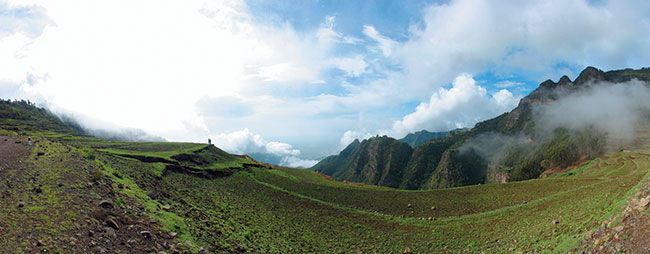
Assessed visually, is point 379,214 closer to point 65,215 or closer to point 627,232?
point 627,232

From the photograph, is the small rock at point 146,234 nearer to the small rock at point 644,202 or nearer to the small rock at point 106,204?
the small rock at point 106,204

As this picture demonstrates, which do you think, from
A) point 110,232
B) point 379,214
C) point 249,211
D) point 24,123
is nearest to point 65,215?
point 110,232

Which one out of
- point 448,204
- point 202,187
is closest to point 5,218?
point 202,187

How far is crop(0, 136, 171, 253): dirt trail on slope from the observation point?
1166 cm

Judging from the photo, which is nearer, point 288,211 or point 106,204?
point 106,204

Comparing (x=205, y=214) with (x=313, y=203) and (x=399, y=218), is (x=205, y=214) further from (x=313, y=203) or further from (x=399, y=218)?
(x=399, y=218)

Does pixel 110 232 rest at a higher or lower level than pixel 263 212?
higher

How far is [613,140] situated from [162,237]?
16068 cm

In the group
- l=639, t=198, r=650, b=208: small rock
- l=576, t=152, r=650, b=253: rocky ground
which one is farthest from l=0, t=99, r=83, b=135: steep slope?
l=639, t=198, r=650, b=208: small rock

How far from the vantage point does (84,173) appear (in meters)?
21.4

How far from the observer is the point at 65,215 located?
46.1 ft

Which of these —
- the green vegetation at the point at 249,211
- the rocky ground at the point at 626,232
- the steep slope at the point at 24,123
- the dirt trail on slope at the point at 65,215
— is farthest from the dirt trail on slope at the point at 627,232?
the steep slope at the point at 24,123

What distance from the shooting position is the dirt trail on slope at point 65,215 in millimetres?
11664

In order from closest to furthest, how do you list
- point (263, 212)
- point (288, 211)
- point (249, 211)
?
point (249, 211) → point (263, 212) → point (288, 211)
